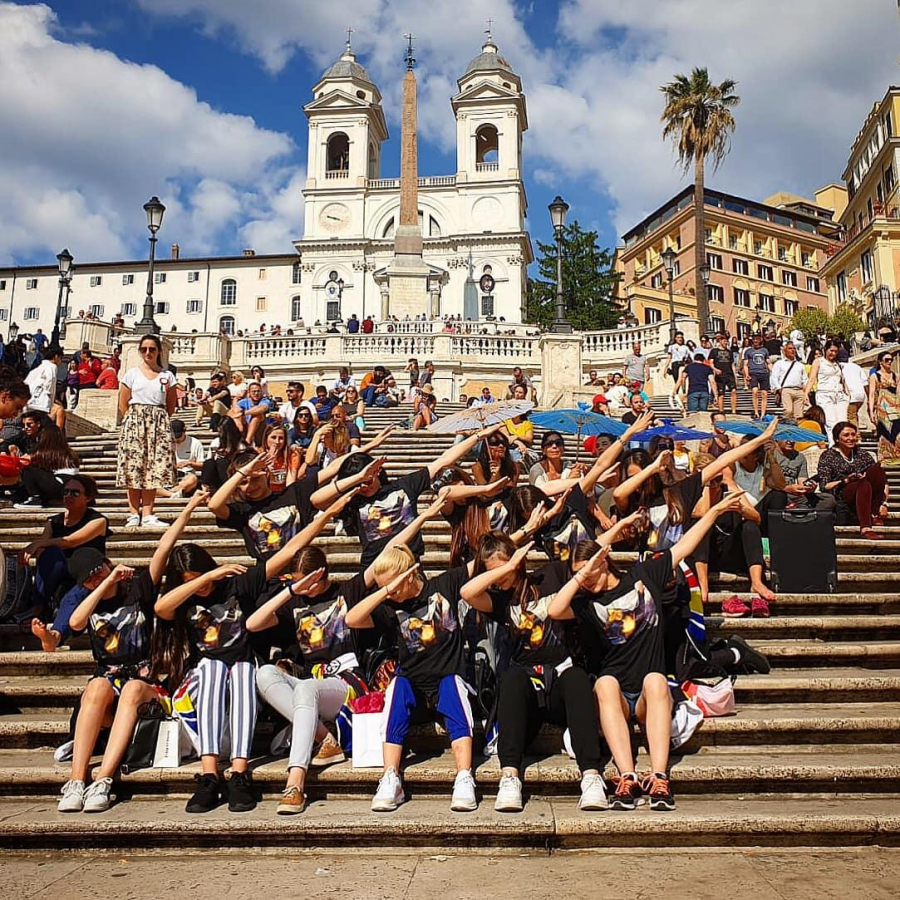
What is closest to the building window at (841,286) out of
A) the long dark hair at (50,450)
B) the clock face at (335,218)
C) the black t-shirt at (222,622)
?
the clock face at (335,218)

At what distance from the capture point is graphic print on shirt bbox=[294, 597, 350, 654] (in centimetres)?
516

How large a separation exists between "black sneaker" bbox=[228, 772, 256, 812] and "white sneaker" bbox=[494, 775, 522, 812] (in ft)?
4.21

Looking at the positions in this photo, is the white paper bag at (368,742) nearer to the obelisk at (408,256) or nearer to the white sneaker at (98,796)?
the white sneaker at (98,796)

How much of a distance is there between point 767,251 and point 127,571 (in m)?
70.3

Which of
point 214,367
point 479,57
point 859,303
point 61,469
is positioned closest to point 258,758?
point 61,469

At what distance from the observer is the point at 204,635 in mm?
5012

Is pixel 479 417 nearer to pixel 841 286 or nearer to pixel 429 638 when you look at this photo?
pixel 429 638

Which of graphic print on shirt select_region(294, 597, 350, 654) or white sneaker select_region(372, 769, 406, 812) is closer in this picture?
white sneaker select_region(372, 769, 406, 812)

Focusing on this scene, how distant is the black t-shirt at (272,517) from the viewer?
20.9ft

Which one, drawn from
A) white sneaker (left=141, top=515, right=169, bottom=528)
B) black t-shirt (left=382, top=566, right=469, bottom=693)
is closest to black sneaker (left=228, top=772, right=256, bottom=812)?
black t-shirt (left=382, top=566, right=469, bottom=693)

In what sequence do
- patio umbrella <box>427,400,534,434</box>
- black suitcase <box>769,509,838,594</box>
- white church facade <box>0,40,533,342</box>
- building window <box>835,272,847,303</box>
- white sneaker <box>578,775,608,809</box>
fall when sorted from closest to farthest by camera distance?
white sneaker <box>578,775,608,809</box>, black suitcase <box>769,509,838,594</box>, patio umbrella <box>427,400,534,434</box>, building window <box>835,272,847,303</box>, white church facade <box>0,40,533,342</box>

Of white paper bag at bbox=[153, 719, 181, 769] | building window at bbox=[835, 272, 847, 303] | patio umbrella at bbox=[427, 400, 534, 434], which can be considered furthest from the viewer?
building window at bbox=[835, 272, 847, 303]

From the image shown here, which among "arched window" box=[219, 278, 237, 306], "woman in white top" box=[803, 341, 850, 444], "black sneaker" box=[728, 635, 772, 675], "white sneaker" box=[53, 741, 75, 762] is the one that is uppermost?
"arched window" box=[219, 278, 237, 306]

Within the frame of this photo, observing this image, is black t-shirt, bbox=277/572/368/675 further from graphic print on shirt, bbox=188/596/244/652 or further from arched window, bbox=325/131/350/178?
arched window, bbox=325/131/350/178
